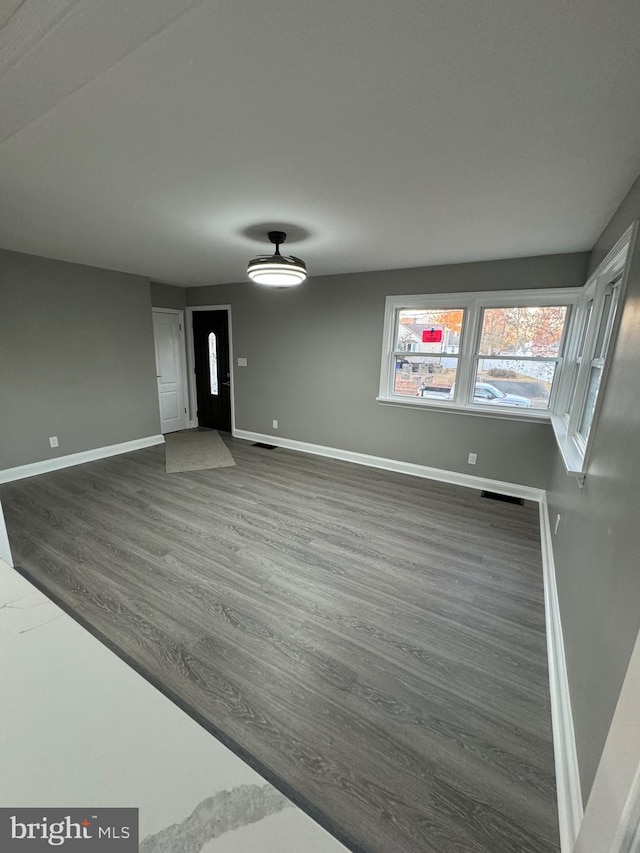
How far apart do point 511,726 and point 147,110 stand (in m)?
2.96

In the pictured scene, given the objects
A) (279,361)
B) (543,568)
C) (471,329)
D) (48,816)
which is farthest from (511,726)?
(279,361)

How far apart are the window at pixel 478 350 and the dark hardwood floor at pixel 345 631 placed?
1137 millimetres

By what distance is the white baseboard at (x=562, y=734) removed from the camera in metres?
1.16

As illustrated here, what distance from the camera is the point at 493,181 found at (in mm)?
1835

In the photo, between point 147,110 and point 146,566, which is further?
point 146,566

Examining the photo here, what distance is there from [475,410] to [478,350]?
64cm

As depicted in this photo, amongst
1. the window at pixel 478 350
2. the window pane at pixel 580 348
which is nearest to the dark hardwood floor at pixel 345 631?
the window at pixel 478 350

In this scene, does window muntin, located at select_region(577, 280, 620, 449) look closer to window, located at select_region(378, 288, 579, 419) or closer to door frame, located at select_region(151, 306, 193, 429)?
window, located at select_region(378, 288, 579, 419)

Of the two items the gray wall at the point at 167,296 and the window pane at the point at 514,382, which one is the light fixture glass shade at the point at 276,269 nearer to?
the window pane at the point at 514,382

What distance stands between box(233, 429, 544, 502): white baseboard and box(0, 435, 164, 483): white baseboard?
4.87ft

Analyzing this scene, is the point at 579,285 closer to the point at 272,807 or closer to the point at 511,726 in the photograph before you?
the point at 511,726

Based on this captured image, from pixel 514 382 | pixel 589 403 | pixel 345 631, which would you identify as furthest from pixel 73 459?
pixel 589 403

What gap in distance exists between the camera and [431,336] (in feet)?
13.1

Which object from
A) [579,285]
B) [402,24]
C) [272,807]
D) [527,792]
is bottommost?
[527,792]
